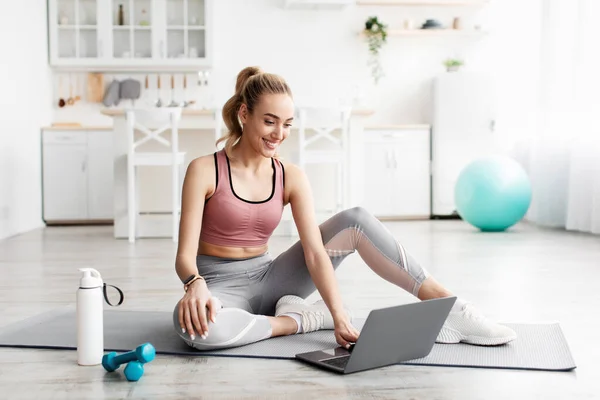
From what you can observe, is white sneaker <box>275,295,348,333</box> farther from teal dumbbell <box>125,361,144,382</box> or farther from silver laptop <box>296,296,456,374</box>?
teal dumbbell <box>125,361,144,382</box>

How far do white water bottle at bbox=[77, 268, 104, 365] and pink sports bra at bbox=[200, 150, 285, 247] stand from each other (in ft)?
1.28

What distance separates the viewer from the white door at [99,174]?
21.8 feet

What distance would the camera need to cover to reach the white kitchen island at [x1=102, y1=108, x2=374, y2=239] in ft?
18.0

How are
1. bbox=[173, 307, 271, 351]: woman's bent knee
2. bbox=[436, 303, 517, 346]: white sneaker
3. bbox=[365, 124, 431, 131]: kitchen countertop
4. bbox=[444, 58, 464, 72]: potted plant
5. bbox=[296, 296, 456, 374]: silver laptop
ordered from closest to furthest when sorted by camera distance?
bbox=[296, 296, 456, 374]: silver laptop → bbox=[173, 307, 271, 351]: woman's bent knee → bbox=[436, 303, 517, 346]: white sneaker → bbox=[365, 124, 431, 131]: kitchen countertop → bbox=[444, 58, 464, 72]: potted plant

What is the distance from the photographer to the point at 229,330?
198 cm

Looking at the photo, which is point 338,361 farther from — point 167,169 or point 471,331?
point 167,169

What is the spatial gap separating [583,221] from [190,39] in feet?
12.5

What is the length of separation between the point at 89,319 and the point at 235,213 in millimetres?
500

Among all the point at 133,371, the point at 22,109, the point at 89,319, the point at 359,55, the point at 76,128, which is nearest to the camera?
the point at 133,371

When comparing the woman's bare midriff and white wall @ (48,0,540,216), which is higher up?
white wall @ (48,0,540,216)

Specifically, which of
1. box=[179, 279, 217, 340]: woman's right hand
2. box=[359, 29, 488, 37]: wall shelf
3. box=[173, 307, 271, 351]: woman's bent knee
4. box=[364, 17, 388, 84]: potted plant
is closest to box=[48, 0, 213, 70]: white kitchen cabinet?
box=[364, 17, 388, 84]: potted plant

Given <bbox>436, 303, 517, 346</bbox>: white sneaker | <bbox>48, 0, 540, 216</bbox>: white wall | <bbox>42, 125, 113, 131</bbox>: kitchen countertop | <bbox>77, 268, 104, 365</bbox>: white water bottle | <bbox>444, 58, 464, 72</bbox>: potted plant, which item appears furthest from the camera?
<bbox>48, 0, 540, 216</bbox>: white wall

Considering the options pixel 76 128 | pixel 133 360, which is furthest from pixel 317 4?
pixel 133 360

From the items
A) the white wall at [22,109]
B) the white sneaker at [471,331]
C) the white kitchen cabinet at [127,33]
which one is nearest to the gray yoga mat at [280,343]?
the white sneaker at [471,331]
